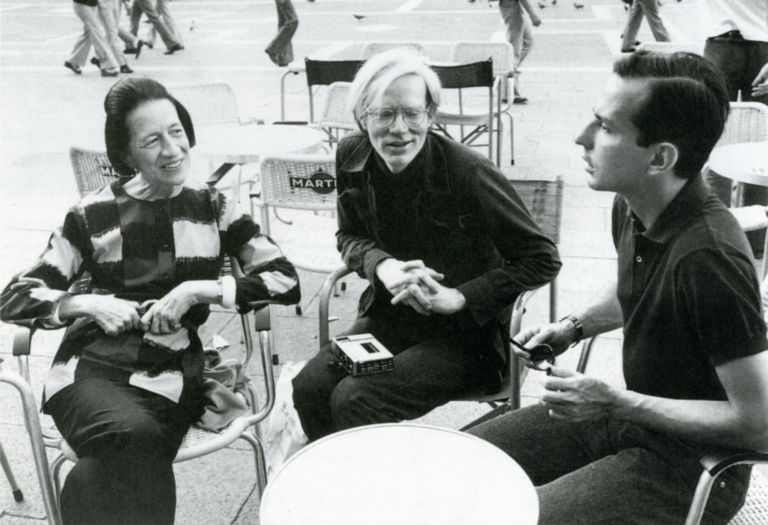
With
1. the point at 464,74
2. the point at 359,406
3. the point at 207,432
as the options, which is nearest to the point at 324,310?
the point at 359,406

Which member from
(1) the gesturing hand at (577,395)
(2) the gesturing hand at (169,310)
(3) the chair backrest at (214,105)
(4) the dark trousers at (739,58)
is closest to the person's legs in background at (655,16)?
(4) the dark trousers at (739,58)

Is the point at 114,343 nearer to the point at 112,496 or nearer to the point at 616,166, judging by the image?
the point at 112,496

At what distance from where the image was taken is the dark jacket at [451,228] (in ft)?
8.16

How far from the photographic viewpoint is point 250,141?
15.3ft

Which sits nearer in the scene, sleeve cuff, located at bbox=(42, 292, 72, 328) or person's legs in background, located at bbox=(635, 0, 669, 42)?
sleeve cuff, located at bbox=(42, 292, 72, 328)

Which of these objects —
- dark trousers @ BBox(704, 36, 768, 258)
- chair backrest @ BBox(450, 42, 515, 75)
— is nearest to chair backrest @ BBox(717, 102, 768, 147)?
dark trousers @ BBox(704, 36, 768, 258)

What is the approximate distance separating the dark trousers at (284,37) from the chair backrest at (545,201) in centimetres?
617

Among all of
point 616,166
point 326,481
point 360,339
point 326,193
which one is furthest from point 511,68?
point 326,481

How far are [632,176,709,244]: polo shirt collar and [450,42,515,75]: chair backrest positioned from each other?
16.1ft

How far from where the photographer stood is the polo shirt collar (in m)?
1.76

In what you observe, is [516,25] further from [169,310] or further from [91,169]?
[169,310]

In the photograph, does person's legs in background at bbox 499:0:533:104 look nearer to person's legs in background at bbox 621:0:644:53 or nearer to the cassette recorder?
person's legs in background at bbox 621:0:644:53

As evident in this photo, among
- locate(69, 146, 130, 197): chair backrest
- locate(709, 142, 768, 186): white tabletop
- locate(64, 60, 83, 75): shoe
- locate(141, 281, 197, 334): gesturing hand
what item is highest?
locate(69, 146, 130, 197): chair backrest

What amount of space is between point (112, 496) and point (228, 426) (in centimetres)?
39
